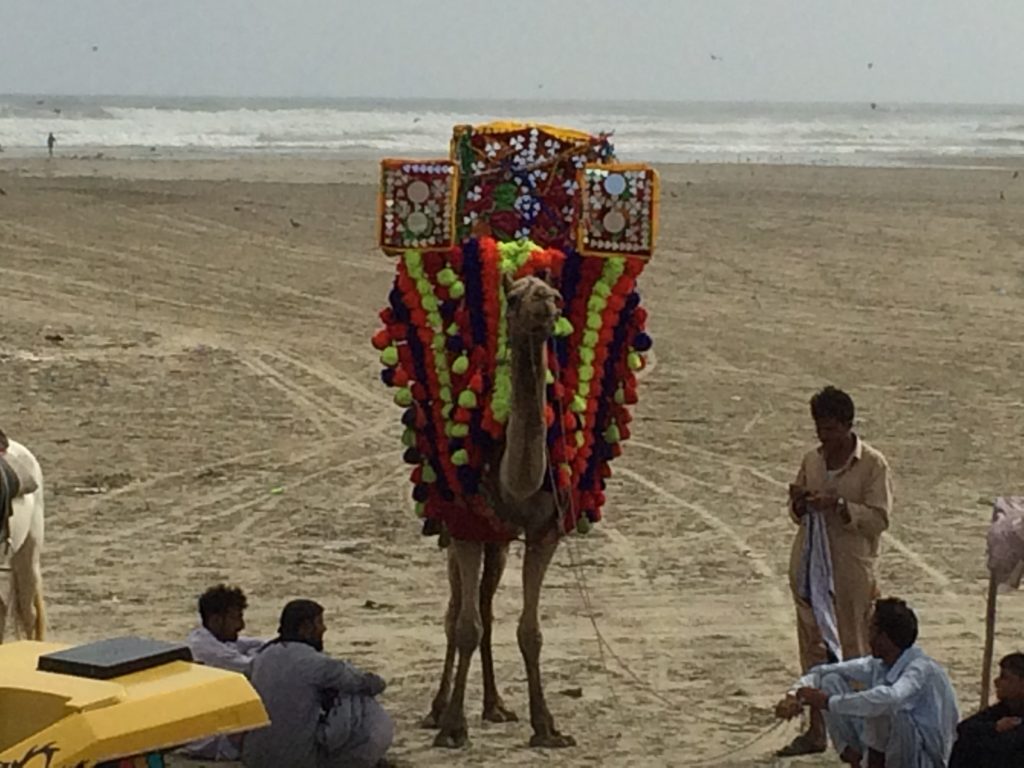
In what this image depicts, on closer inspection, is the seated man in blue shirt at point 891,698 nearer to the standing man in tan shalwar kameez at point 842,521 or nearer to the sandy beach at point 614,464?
the standing man in tan shalwar kameez at point 842,521

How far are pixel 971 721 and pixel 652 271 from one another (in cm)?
1730

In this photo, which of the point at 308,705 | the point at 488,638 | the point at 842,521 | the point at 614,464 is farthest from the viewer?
the point at 614,464

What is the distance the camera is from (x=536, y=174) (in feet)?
30.3

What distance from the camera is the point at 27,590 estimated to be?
8.66 metres

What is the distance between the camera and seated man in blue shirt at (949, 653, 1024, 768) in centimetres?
639

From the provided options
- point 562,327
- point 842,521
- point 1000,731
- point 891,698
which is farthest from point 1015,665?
point 562,327

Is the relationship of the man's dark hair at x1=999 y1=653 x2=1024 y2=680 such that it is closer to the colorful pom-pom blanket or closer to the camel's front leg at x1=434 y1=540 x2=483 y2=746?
the colorful pom-pom blanket

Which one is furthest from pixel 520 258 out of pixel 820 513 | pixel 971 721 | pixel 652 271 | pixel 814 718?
pixel 652 271

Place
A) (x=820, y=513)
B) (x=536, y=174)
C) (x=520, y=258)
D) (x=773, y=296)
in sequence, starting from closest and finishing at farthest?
1. (x=820, y=513)
2. (x=520, y=258)
3. (x=536, y=174)
4. (x=773, y=296)

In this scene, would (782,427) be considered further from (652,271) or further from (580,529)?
(652,271)

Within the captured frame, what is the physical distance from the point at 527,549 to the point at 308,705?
1.52 metres

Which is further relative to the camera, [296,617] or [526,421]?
[526,421]

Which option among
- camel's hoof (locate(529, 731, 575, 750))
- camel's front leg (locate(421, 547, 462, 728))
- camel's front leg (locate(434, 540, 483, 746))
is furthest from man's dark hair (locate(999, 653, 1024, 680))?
camel's front leg (locate(421, 547, 462, 728))

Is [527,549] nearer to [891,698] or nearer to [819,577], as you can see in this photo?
[819,577]
